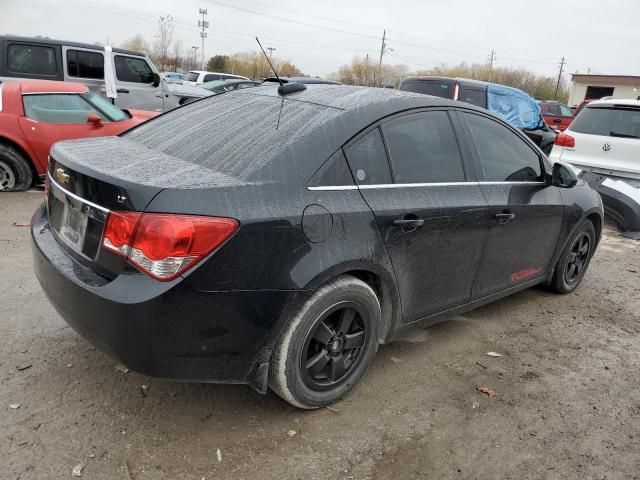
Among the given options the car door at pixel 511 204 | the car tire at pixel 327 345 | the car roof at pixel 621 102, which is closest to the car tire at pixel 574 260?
the car door at pixel 511 204

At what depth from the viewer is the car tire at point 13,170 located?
22.0 ft

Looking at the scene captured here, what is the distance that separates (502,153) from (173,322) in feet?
8.45

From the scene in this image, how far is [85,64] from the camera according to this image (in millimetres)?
9914

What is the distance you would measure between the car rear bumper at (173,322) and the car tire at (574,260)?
3022 mm

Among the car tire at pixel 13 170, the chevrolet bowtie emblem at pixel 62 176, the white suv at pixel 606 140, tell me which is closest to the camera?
the chevrolet bowtie emblem at pixel 62 176

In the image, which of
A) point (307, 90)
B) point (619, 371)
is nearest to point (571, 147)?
point (619, 371)

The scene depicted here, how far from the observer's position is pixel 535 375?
11.3 feet

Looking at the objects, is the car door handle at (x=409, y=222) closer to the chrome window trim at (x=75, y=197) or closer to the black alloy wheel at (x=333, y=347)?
the black alloy wheel at (x=333, y=347)

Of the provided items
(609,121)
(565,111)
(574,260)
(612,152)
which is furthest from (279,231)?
(565,111)

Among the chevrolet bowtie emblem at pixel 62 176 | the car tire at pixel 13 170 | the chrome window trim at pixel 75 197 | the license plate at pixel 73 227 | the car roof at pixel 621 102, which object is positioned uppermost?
the car roof at pixel 621 102

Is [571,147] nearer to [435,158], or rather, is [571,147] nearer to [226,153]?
[435,158]

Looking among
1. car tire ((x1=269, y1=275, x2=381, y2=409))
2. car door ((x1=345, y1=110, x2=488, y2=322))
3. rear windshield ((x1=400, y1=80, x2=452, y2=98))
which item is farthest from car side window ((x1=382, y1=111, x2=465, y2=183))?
rear windshield ((x1=400, y1=80, x2=452, y2=98))

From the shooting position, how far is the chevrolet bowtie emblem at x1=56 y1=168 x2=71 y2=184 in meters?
2.64

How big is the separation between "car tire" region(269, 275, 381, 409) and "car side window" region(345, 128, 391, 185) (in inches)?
21.4
